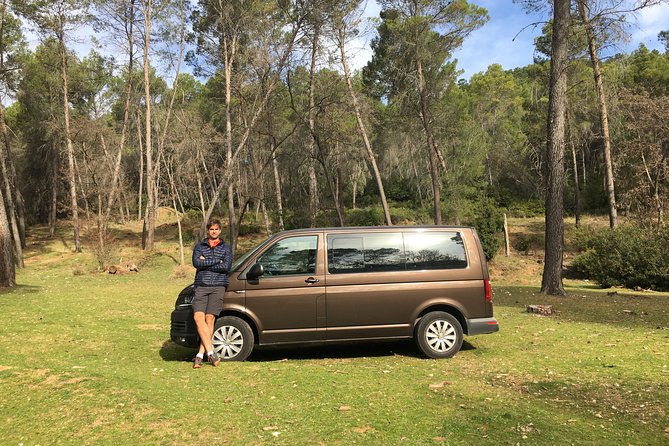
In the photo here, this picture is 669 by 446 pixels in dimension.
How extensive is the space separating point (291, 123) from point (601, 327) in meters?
27.4

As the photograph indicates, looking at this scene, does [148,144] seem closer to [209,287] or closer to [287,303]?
[209,287]

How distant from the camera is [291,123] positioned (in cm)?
3300

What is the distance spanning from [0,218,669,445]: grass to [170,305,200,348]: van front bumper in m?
0.30

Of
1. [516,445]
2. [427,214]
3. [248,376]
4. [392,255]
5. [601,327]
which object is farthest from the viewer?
[427,214]

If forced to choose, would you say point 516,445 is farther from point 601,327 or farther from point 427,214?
point 427,214

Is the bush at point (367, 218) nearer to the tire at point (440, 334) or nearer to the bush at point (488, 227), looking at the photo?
the bush at point (488, 227)

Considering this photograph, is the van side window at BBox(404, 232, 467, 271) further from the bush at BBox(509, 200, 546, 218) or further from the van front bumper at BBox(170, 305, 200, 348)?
the bush at BBox(509, 200, 546, 218)

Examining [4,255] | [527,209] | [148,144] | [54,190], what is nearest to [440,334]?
[4,255]

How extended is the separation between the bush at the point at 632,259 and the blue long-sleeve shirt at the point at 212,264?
16268mm

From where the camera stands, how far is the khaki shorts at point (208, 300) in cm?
579

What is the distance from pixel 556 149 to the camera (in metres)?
12.4

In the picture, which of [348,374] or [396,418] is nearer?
[396,418]

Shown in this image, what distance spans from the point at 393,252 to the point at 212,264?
7.84ft

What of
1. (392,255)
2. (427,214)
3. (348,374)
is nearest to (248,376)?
(348,374)
